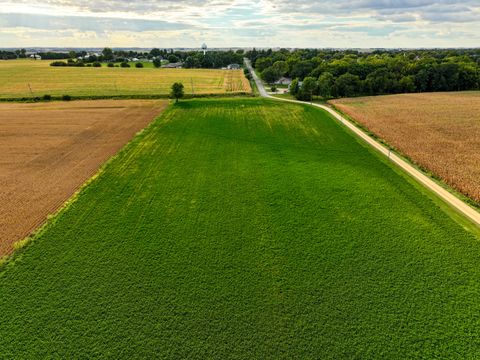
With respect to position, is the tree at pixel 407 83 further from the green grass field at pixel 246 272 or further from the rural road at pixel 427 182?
the green grass field at pixel 246 272

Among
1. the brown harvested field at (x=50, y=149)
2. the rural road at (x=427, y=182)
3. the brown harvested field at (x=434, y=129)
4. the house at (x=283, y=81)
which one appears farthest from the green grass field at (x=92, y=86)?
the rural road at (x=427, y=182)

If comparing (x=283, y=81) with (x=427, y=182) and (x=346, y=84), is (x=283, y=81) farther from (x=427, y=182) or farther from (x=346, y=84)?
(x=427, y=182)

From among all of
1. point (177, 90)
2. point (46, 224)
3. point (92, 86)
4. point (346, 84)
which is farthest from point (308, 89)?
point (46, 224)

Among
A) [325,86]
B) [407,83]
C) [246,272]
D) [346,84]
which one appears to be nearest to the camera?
[246,272]

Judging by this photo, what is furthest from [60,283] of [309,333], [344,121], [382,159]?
[344,121]

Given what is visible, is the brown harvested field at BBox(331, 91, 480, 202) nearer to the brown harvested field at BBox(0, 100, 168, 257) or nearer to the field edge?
the field edge

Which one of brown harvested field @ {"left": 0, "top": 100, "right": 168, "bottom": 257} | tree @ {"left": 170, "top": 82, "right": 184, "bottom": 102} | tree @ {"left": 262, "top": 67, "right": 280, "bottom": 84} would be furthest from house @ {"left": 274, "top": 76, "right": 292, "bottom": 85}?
brown harvested field @ {"left": 0, "top": 100, "right": 168, "bottom": 257}
